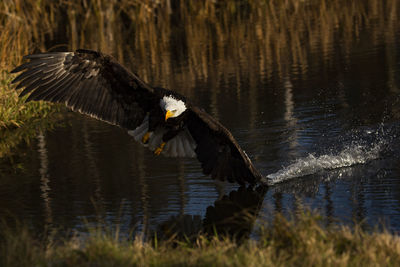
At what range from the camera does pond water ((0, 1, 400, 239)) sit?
22.7 feet

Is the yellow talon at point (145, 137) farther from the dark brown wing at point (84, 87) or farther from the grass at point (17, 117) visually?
the grass at point (17, 117)

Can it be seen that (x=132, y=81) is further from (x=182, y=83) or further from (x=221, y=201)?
(x=182, y=83)

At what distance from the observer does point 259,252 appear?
475 centimetres

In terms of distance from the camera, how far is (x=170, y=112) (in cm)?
729

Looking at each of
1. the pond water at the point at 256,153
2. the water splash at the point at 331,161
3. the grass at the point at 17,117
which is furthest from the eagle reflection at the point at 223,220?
the grass at the point at 17,117

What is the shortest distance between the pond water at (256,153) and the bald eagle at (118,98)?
38 centimetres

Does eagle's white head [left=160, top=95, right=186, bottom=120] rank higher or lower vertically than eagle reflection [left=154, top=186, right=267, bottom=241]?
higher

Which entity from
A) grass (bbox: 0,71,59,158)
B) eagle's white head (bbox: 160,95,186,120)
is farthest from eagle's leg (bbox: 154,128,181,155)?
grass (bbox: 0,71,59,158)

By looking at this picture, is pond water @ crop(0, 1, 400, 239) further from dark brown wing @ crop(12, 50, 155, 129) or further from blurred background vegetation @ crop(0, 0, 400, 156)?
dark brown wing @ crop(12, 50, 155, 129)

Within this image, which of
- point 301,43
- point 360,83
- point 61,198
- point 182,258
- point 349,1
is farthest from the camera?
point 349,1

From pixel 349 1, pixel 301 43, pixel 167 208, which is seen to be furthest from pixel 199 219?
pixel 349 1

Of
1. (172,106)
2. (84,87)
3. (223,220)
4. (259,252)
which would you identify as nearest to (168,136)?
(172,106)

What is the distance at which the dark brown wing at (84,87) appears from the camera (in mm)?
7703

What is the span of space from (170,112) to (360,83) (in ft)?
18.0
